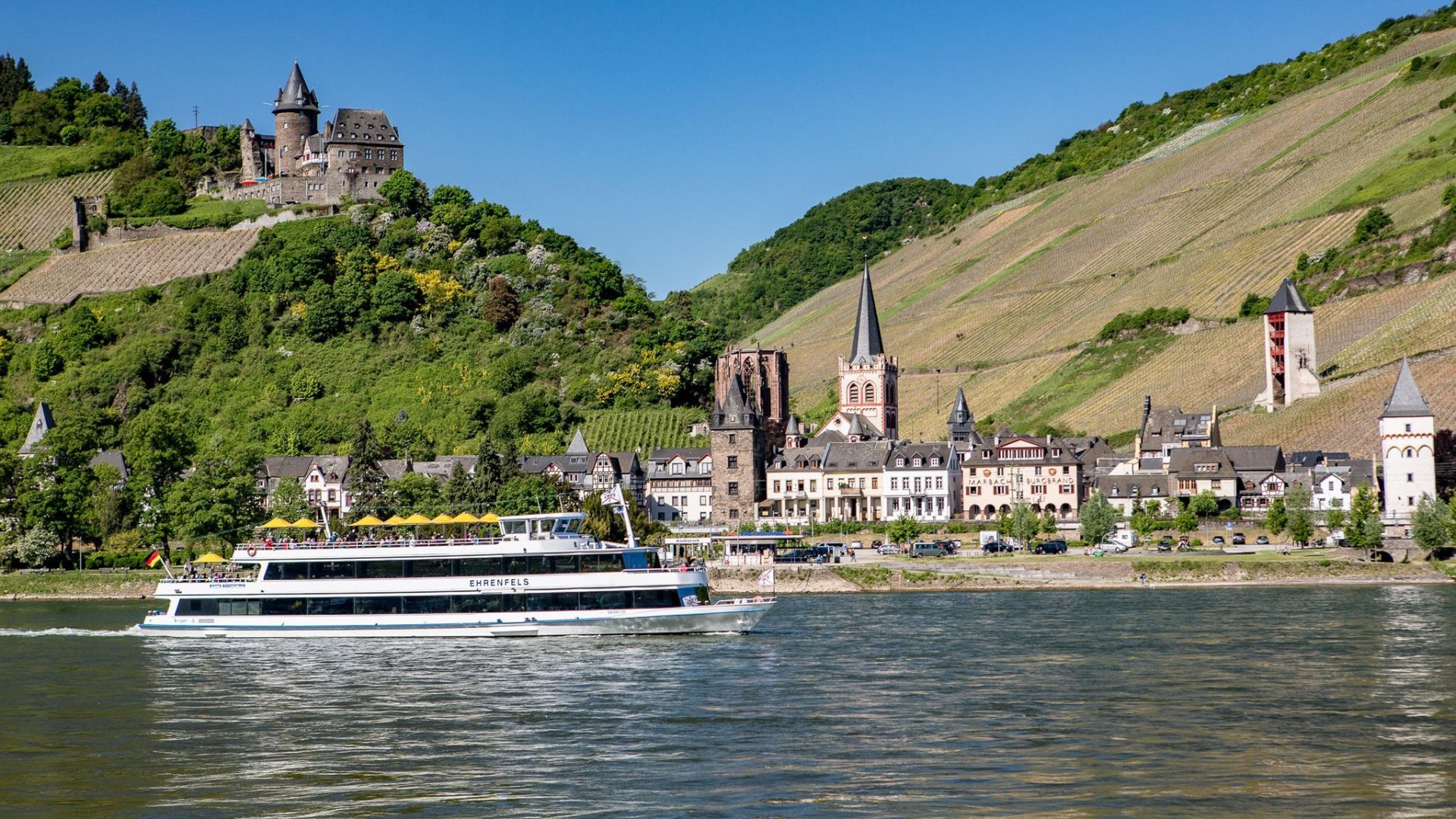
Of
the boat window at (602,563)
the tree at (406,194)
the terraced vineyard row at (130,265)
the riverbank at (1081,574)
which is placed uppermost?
the tree at (406,194)

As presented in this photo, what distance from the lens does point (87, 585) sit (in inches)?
3509

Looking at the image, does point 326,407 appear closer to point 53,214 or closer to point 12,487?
point 12,487

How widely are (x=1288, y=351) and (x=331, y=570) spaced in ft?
296

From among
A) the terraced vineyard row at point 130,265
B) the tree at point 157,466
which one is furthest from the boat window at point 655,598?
the terraced vineyard row at point 130,265

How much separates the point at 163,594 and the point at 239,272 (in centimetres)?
9887

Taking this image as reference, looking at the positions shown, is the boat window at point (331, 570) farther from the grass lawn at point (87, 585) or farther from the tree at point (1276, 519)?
the tree at point (1276, 519)

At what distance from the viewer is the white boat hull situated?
191ft

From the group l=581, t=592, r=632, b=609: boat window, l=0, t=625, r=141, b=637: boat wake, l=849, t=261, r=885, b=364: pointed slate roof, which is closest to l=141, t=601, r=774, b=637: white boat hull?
l=581, t=592, r=632, b=609: boat window

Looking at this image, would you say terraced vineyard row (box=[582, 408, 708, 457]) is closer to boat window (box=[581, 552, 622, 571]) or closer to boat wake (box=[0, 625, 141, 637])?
boat wake (box=[0, 625, 141, 637])

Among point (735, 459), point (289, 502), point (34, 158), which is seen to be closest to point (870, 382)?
point (735, 459)

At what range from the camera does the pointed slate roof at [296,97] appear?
169250mm

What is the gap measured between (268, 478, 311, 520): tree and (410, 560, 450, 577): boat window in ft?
134

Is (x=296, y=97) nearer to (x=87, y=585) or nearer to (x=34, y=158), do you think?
(x=34, y=158)

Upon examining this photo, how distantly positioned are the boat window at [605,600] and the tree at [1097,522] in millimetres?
42131
